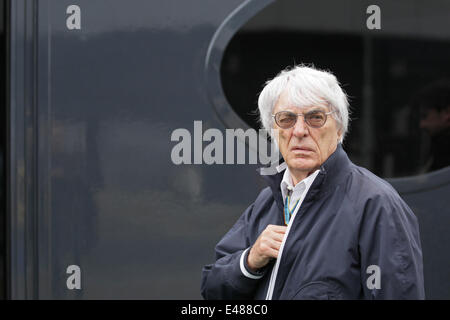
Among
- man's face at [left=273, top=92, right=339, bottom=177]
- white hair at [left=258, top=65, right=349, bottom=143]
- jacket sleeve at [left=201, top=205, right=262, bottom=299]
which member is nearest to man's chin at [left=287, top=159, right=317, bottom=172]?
man's face at [left=273, top=92, right=339, bottom=177]

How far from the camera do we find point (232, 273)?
1.28 metres

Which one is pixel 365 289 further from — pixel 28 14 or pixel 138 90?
pixel 28 14

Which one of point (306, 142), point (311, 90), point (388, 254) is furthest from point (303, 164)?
point (388, 254)

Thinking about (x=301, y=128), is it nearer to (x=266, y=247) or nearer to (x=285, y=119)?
(x=285, y=119)

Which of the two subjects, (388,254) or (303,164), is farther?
(303,164)

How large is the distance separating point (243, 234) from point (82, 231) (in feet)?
2.52

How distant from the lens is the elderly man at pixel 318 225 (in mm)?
1130

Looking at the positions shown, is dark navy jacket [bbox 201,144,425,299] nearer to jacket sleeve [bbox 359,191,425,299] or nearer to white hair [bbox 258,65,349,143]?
jacket sleeve [bbox 359,191,425,299]

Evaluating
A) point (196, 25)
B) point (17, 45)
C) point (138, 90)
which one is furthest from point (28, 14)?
point (196, 25)

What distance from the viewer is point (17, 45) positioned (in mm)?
1893

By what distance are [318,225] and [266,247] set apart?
0.12 meters

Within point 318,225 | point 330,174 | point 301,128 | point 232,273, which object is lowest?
point 232,273

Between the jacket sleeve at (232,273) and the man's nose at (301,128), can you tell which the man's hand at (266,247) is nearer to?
the jacket sleeve at (232,273)

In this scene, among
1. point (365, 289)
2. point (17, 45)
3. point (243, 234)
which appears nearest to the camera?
point (365, 289)
